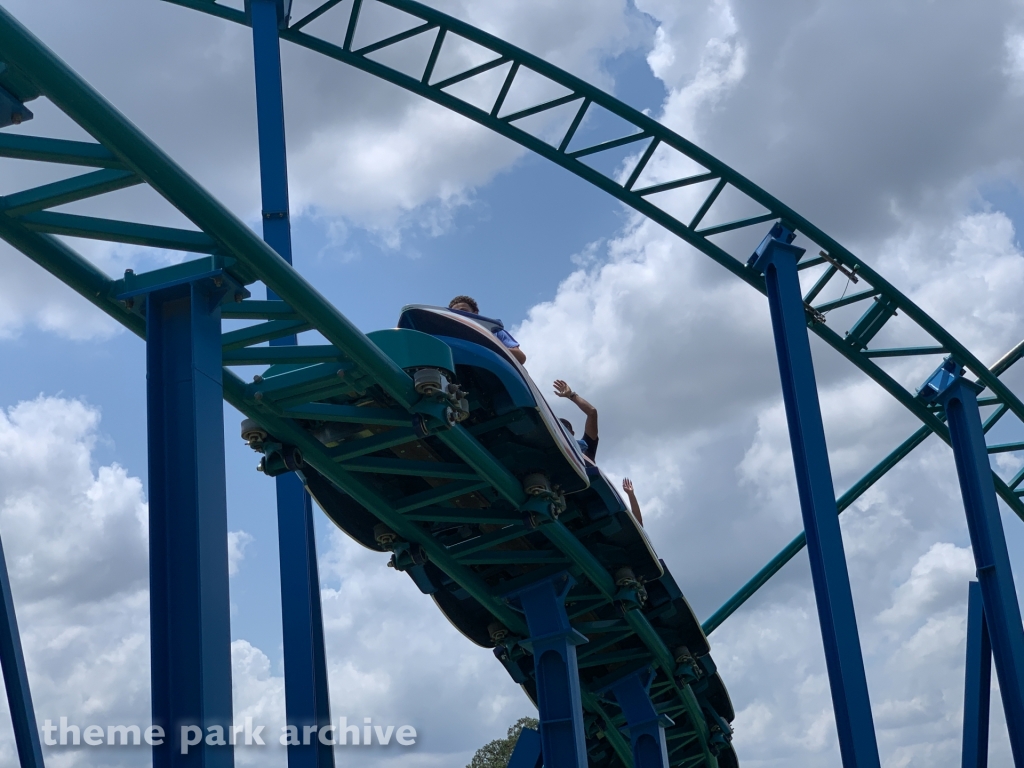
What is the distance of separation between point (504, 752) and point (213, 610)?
29.4 meters

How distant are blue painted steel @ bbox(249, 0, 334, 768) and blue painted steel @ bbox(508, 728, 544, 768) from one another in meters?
3.58

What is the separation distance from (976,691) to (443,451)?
6174mm

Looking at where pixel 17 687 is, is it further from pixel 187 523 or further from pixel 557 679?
pixel 557 679

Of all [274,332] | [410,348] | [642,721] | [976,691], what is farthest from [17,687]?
[976,691]

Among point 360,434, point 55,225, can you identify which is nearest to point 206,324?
point 55,225

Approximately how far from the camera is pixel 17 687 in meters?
4.77

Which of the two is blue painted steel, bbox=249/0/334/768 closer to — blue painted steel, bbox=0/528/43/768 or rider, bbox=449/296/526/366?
rider, bbox=449/296/526/366

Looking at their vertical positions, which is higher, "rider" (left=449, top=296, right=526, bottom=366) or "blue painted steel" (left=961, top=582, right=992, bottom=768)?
"rider" (left=449, top=296, right=526, bottom=366)

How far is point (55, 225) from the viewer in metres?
5.00

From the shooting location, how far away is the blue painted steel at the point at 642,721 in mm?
11492

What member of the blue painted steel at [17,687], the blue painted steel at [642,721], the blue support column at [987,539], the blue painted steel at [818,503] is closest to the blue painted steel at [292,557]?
the blue painted steel at [17,687]

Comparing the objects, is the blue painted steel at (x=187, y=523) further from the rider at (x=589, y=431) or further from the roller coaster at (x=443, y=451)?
the rider at (x=589, y=431)

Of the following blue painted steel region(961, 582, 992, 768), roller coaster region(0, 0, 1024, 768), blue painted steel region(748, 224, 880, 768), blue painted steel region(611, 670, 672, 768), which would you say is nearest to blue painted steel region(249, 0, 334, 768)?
roller coaster region(0, 0, 1024, 768)

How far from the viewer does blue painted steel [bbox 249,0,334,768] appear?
751 cm
